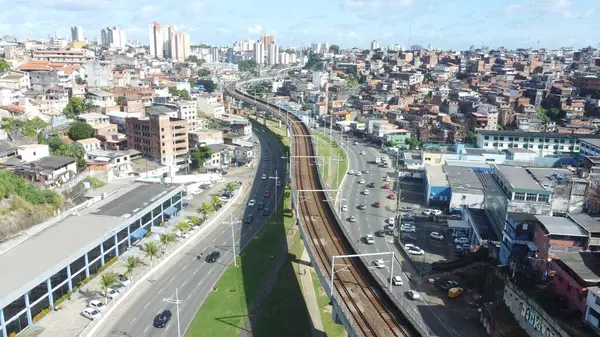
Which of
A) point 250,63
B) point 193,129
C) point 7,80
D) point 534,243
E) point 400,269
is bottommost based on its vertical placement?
point 400,269

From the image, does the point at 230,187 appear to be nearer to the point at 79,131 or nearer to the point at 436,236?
the point at 79,131

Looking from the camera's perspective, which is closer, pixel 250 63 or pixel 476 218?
pixel 476 218

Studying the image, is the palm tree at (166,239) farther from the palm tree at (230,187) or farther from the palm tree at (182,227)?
the palm tree at (230,187)

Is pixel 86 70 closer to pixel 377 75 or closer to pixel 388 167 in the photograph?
pixel 388 167

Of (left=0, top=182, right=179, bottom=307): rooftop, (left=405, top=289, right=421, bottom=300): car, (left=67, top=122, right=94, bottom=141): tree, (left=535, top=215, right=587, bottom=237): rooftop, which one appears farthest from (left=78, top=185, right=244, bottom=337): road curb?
(left=535, top=215, right=587, bottom=237): rooftop

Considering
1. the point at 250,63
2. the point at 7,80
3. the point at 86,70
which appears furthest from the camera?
the point at 250,63

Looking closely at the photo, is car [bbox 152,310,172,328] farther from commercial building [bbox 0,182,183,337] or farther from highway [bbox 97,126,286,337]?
commercial building [bbox 0,182,183,337]

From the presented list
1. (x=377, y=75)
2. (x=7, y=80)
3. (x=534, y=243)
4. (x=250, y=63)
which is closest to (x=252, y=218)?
(x=534, y=243)
